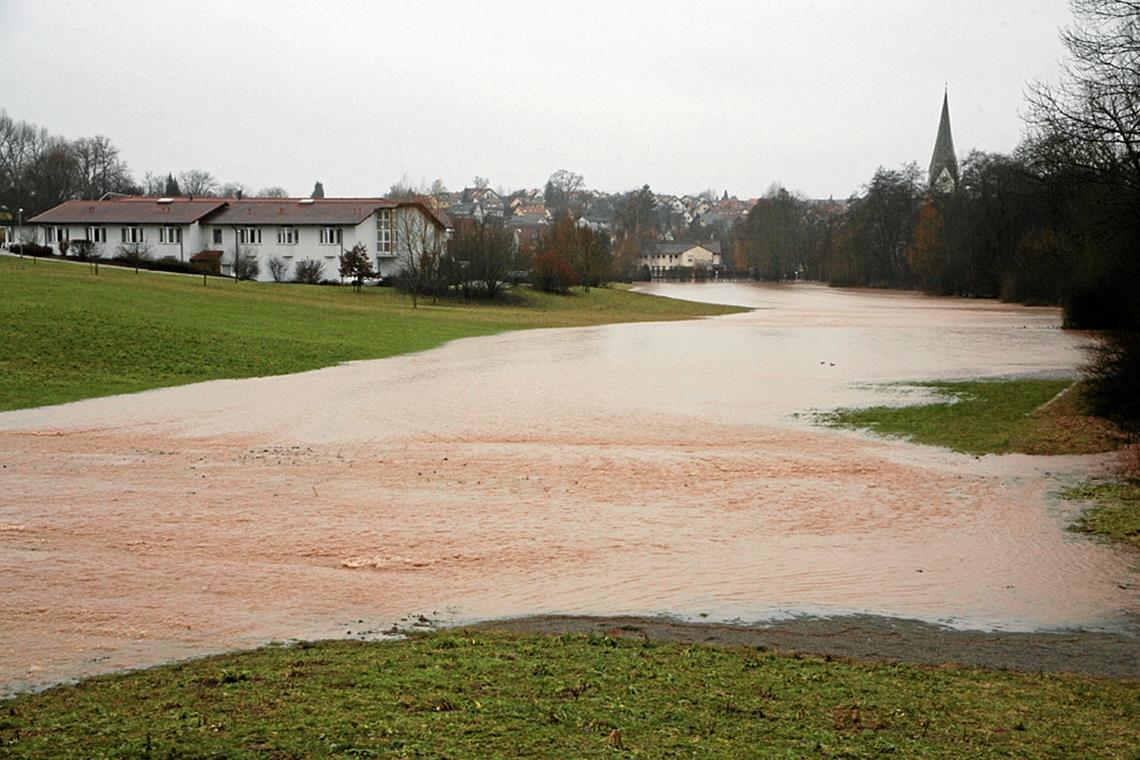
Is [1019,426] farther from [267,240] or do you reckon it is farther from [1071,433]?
[267,240]

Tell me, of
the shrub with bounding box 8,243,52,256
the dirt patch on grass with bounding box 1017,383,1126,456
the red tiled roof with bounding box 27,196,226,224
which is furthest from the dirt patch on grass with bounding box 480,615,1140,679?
the red tiled roof with bounding box 27,196,226,224

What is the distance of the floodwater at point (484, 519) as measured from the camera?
36.0ft

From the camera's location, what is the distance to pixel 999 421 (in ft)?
81.0

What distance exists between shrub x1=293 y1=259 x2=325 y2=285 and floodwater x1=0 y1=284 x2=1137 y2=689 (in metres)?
48.4

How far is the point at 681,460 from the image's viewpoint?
2067 centimetres

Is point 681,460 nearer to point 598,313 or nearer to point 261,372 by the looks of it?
point 261,372

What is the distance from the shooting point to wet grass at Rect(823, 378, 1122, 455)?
21.8 m

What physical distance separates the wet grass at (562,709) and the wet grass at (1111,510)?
23.2 feet

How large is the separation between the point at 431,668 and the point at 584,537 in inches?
271

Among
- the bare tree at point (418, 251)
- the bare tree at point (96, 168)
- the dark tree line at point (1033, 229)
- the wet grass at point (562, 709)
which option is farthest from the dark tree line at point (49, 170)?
the wet grass at point (562, 709)

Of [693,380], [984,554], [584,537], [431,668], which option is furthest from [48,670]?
[693,380]

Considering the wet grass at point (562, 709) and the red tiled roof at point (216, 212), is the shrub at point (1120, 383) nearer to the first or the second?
the wet grass at point (562, 709)

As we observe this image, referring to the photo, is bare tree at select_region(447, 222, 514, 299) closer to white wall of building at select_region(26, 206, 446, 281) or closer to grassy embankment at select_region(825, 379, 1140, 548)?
white wall of building at select_region(26, 206, 446, 281)

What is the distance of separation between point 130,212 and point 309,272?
1620 centimetres
